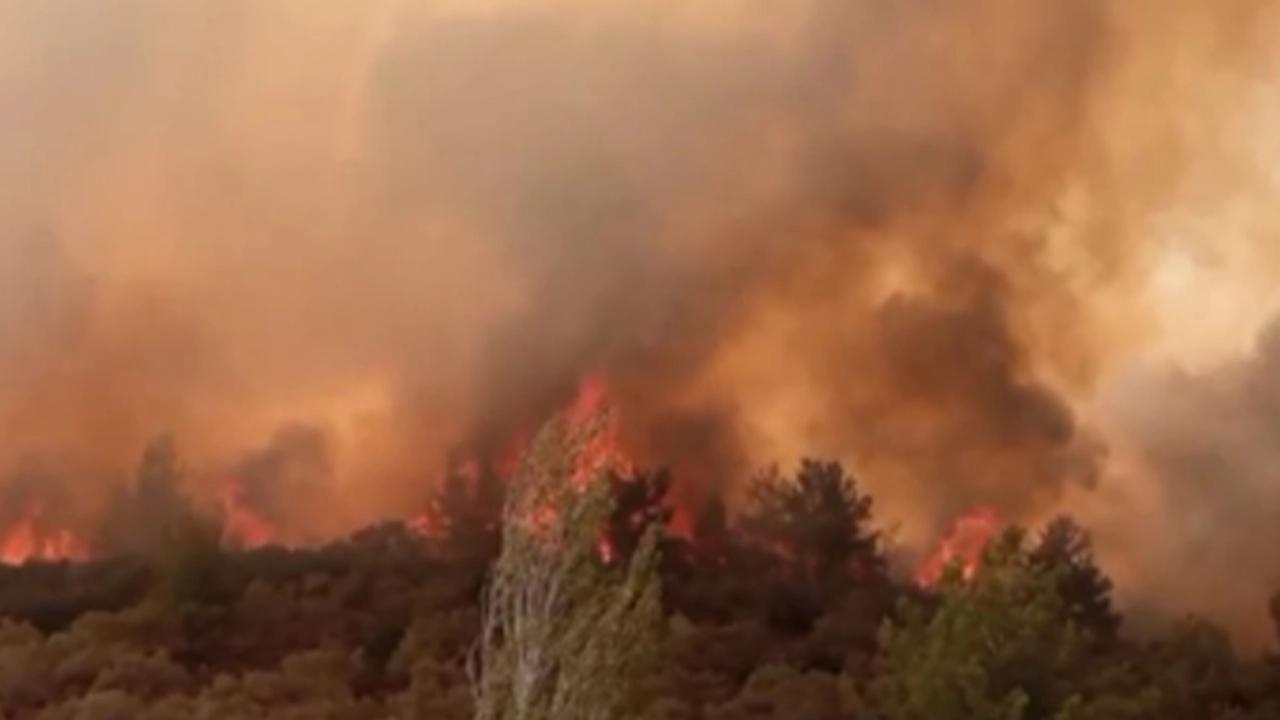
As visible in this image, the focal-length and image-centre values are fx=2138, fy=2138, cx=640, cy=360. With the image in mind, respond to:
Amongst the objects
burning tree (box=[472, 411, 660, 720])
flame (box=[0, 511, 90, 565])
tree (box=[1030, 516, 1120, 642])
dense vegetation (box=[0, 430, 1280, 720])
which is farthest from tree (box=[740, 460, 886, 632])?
burning tree (box=[472, 411, 660, 720])

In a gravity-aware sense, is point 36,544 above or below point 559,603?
above

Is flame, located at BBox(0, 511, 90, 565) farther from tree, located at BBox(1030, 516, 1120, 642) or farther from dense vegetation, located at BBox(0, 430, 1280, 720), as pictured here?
tree, located at BBox(1030, 516, 1120, 642)

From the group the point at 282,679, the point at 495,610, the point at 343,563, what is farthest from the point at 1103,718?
the point at 343,563

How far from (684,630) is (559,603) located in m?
30.5

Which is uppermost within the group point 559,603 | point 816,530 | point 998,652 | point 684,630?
point 816,530

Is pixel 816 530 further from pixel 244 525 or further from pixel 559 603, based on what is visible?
pixel 559 603

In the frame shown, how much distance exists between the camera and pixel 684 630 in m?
52.7

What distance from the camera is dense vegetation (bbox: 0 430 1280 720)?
1375 inches

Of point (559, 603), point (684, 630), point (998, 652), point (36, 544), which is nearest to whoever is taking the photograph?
point (559, 603)

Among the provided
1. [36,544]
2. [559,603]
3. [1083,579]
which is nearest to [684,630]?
[1083,579]

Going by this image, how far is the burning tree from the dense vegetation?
1202 centimetres

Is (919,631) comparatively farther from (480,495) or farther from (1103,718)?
(480,495)

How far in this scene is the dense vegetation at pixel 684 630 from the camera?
34.9m

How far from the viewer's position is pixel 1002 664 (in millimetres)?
34219
